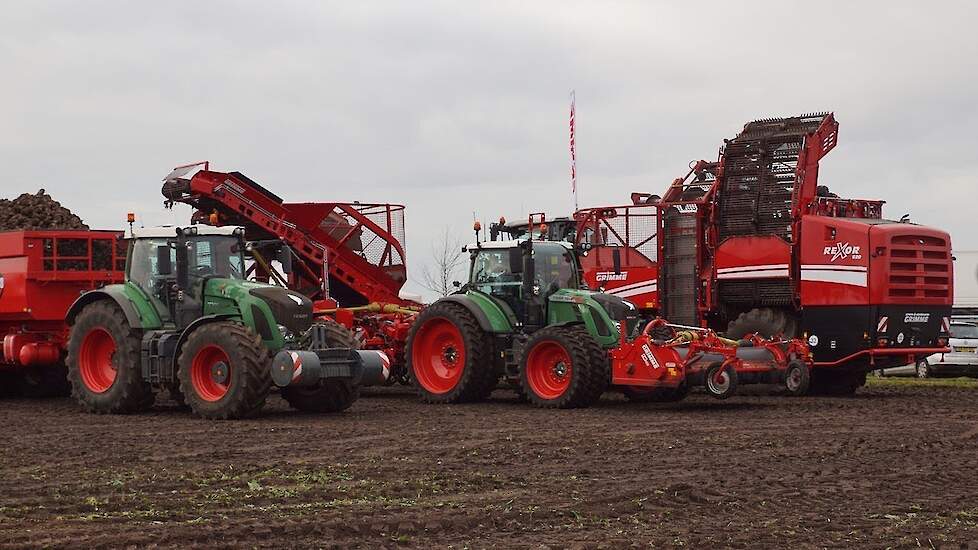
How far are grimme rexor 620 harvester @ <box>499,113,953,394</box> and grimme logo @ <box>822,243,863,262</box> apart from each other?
20mm

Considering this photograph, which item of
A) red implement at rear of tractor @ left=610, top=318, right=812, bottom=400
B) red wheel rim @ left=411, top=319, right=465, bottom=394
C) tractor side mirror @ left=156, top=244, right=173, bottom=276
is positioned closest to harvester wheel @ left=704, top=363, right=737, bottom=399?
red implement at rear of tractor @ left=610, top=318, right=812, bottom=400

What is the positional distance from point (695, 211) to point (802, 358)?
153 inches

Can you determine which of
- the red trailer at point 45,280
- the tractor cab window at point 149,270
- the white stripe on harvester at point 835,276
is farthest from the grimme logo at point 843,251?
the red trailer at point 45,280

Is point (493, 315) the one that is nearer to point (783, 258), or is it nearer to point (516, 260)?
point (516, 260)

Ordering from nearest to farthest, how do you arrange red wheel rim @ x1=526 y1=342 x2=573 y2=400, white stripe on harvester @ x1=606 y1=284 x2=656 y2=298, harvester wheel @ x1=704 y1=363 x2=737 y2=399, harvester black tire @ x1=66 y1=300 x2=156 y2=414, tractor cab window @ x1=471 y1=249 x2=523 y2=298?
harvester black tire @ x1=66 y1=300 x2=156 y2=414
harvester wheel @ x1=704 y1=363 x2=737 y2=399
red wheel rim @ x1=526 y1=342 x2=573 y2=400
tractor cab window @ x1=471 y1=249 x2=523 y2=298
white stripe on harvester @ x1=606 y1=284 x2=656 y2=298

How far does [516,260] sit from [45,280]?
6.15 m

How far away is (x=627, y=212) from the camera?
73.0ft

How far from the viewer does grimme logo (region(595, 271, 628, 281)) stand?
72.8ft

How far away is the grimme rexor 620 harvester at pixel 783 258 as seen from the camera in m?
20.1

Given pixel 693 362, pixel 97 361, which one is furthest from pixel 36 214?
pixel 693 362

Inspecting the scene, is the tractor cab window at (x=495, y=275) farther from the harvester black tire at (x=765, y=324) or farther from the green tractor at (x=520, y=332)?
the harvester black tire at (x=765, y=324)

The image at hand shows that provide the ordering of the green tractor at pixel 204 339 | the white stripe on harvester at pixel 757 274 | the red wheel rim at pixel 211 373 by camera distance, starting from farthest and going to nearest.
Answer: the white stripe on harvester at pixel 757 274 → the red wheel rim at pixel 211 373 → the green tractor at pixel 204 339

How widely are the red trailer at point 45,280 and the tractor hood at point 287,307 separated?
268 centimetres

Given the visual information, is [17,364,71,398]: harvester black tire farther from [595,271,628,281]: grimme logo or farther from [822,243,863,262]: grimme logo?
[822,243,863,262]: grimme logo
